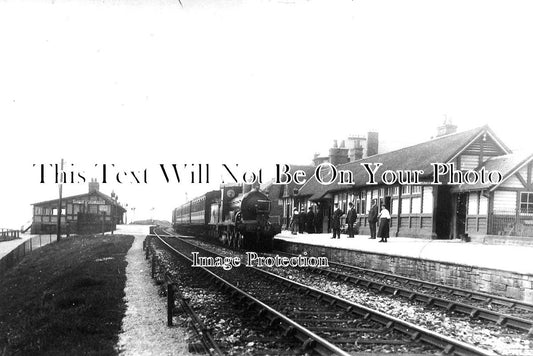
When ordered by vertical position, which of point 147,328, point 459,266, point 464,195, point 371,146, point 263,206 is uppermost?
point 371,146

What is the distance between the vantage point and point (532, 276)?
31.6 ft

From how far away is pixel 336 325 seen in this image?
748cm

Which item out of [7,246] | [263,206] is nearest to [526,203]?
[263,206]

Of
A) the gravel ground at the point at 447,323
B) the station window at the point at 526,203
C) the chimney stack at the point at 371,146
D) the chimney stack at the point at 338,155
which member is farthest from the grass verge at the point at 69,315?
the chimney stack at the point at 338,155

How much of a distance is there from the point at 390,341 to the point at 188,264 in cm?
1003

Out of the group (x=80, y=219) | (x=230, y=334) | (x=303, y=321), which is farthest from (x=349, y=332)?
(x=80, y=219)

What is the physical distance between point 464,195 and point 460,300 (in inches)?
528

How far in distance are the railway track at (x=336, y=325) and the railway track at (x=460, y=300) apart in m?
1.91

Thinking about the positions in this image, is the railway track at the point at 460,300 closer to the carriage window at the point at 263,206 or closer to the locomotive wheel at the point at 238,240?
the carriage window at the point at 263,206

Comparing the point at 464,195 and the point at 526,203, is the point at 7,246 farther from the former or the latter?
the point at 526,203

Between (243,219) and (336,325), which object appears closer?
(336,325)

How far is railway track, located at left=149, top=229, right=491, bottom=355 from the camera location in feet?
20.2

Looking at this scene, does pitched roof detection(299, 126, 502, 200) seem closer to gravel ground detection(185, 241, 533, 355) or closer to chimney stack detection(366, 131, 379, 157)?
chimney stack detection(366, 131, 379, 157)

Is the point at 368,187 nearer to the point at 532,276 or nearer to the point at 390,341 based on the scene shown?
the point at 532,276
